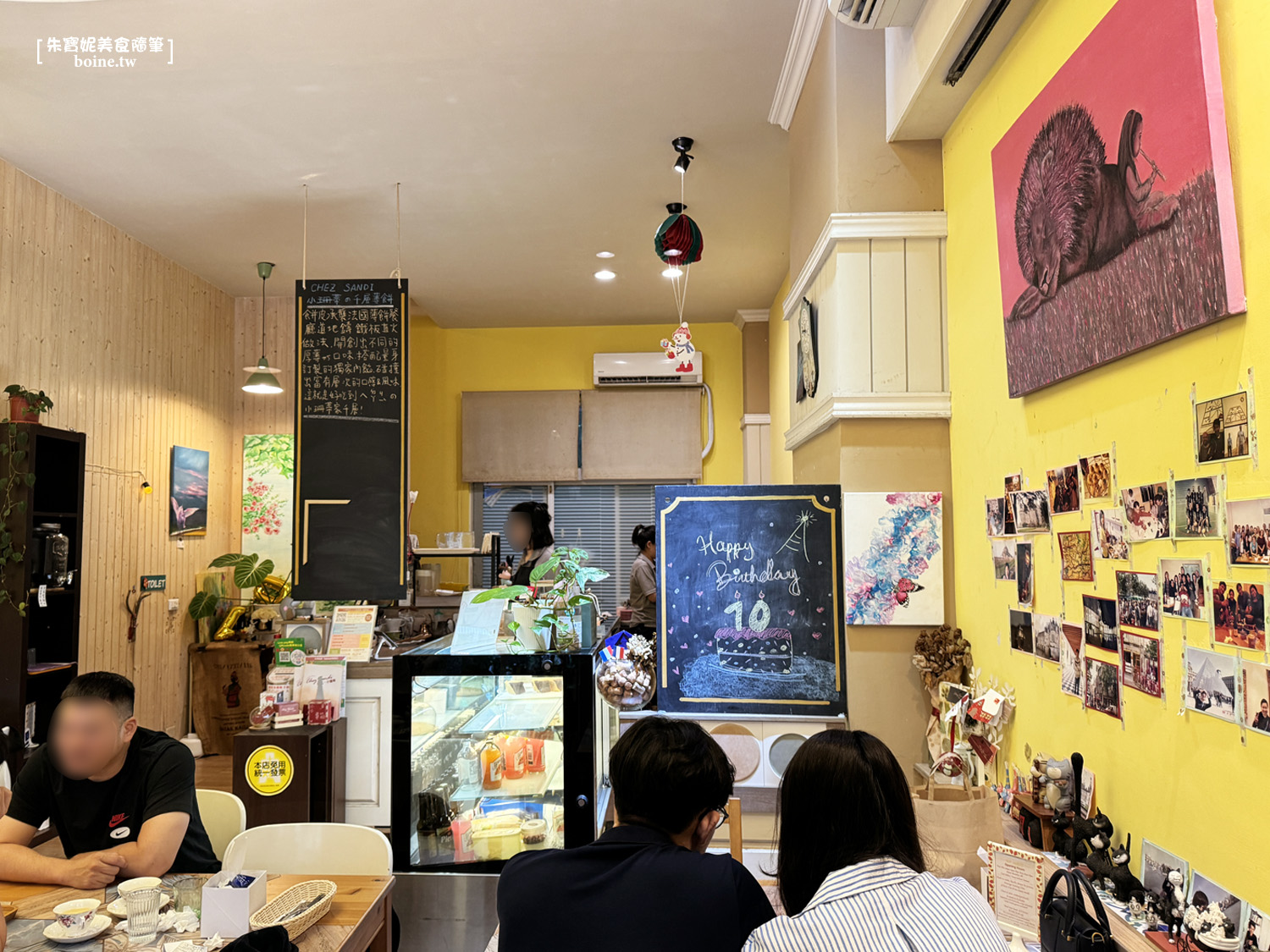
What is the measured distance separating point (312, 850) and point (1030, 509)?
207cm

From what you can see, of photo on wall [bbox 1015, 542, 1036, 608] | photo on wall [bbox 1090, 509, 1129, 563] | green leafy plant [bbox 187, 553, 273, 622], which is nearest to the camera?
photo on wall [bbox 1090, 509, 1129, 563]

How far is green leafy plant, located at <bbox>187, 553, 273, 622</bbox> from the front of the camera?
19.3ft

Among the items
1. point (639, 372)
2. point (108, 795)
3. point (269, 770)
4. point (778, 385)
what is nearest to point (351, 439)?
point (269, 770)

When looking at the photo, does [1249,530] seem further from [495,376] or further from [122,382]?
[495,376]

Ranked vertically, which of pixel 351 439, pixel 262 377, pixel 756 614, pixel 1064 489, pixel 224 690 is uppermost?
pixel 262 377

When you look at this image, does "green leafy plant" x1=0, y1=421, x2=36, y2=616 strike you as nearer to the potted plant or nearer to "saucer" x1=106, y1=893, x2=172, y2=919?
the potted plant

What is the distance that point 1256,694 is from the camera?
1288mm

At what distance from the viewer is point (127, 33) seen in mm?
3195

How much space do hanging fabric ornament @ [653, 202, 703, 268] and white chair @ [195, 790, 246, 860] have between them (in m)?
2.96

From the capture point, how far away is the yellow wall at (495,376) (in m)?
7.43

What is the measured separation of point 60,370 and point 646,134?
135 inches

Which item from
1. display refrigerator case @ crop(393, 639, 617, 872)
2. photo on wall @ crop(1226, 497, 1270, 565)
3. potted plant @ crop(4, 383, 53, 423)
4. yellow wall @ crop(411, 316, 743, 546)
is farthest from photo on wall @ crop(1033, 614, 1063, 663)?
yellow wall @ crop(411, 316, 743, 546)

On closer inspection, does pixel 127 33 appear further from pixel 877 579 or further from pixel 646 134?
pixel 877 579

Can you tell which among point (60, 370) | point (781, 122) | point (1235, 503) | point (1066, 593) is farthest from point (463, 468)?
point (1235, 503)
